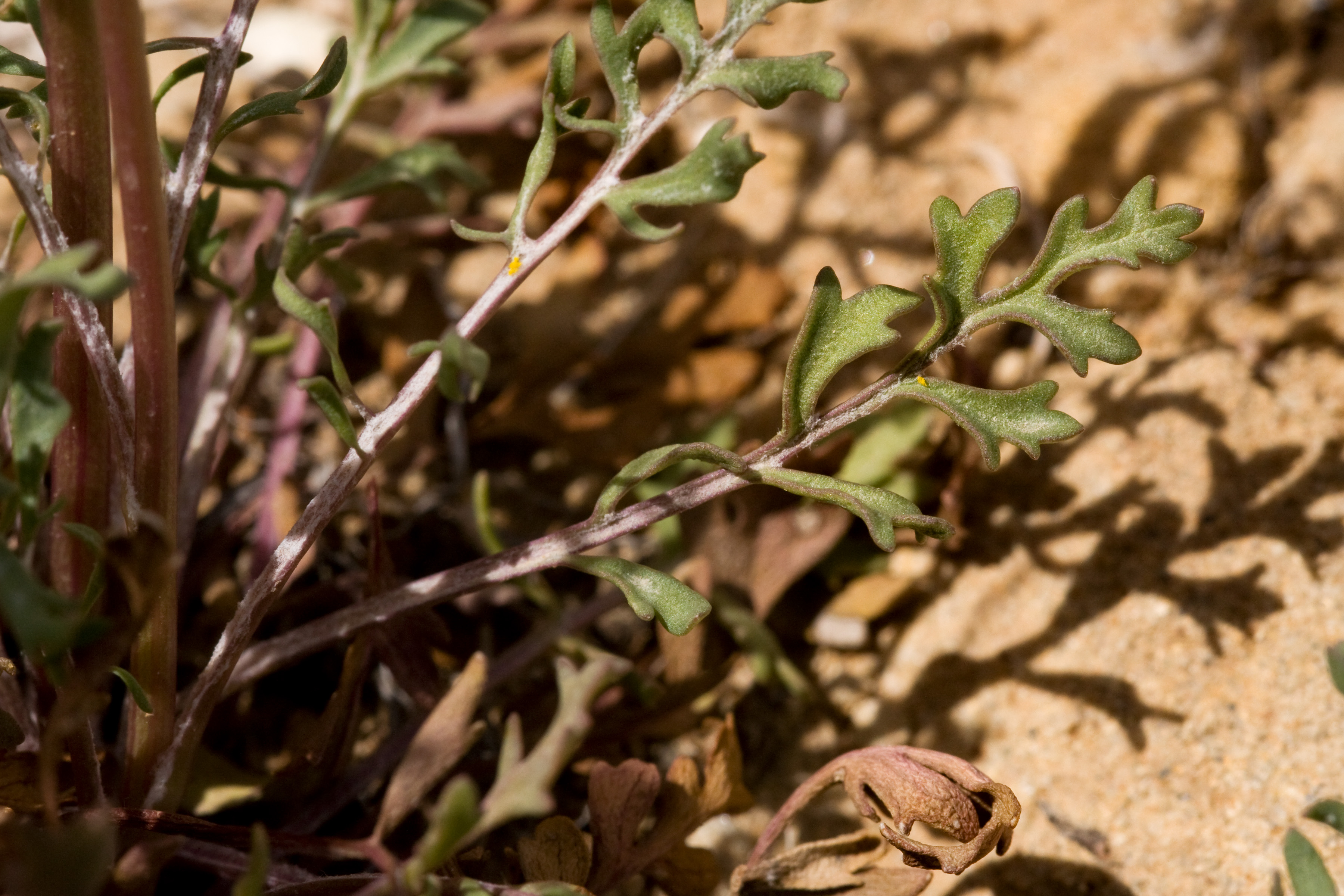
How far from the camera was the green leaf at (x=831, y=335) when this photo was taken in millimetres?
1198

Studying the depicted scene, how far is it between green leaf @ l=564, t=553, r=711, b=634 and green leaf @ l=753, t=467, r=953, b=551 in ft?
0.53

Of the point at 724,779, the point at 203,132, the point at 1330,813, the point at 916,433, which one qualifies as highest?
the point at 203,132

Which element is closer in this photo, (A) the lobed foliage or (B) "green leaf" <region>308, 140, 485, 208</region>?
(A) the lobed foliage

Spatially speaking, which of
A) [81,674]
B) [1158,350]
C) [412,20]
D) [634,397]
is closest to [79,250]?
[81,674]

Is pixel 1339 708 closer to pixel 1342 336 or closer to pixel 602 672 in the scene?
pixel 1342 336

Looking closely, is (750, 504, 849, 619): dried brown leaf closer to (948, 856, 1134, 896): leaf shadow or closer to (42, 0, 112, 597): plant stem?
(948, 856, 1134, 896): leaf shadow

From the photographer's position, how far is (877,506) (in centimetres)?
120

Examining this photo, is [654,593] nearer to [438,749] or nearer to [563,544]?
[563,544]

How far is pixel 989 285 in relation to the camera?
2070 mm

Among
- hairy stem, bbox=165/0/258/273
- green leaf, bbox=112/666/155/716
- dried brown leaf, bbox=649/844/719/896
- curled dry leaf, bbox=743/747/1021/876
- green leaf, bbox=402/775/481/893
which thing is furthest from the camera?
dried brown leaf, bbox=649/844/719/896

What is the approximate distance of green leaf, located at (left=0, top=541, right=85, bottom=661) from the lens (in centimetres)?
87

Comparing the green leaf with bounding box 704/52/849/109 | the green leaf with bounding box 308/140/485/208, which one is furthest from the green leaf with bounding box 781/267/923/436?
the green leaf with bounding box 308/140/485/208

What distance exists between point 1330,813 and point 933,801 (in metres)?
0.40

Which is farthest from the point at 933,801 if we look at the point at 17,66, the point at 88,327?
the point at 17,66
